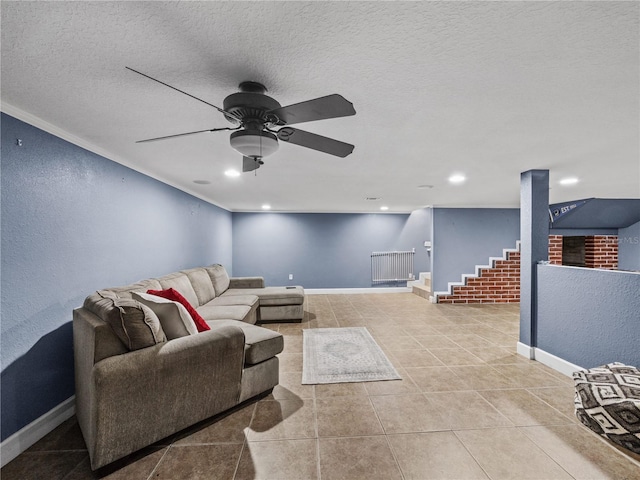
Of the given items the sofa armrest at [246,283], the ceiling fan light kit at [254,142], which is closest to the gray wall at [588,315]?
the ceiling fan light kit at [254,142]

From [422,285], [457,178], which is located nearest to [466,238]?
[422,285]

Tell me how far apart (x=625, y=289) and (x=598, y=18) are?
2186mm

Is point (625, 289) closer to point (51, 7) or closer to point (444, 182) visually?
point (444, 182)

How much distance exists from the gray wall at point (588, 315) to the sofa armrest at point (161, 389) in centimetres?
299

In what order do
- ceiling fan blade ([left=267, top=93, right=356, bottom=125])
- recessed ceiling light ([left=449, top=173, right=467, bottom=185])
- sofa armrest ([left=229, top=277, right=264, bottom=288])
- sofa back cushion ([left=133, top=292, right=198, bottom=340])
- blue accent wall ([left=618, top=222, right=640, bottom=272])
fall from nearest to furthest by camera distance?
ceiling fan blade ([left=267, top=93, right=356, bottom=125])
sofa back cushion ([left=133, top=292, right=198, bottom=340])
recessed ceiling light ([left=449, top=173, right=467, bottom=185])
sofa armrest ([left=229, top=277, right=264, bottom=288])
blue accent wall ([left=618, top=222, right=640, bottom=272])

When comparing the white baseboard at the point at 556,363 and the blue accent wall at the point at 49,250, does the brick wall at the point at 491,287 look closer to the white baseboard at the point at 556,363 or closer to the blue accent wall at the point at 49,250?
the white baseboard at the point at 556,363

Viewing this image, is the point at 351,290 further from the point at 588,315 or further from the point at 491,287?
the point at 588,315

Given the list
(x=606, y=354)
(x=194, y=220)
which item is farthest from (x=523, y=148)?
(x=194, y=220)

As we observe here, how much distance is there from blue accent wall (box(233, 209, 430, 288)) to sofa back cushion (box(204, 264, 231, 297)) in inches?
85.7

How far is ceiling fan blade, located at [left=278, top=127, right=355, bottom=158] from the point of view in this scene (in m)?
1.49

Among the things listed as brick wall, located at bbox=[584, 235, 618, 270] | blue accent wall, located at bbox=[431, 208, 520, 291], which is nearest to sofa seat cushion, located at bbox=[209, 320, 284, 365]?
blue accent wall, located at bbox=[431, 208, 520, 291]

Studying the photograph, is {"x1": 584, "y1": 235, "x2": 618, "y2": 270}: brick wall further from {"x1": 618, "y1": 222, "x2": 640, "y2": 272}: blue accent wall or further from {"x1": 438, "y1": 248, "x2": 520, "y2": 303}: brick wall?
{"x1": 438, "y1": 248, "x2": 520, "y2": 303}: brick wall

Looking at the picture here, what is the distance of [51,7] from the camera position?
0.97 metres

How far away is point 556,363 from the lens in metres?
2.73
